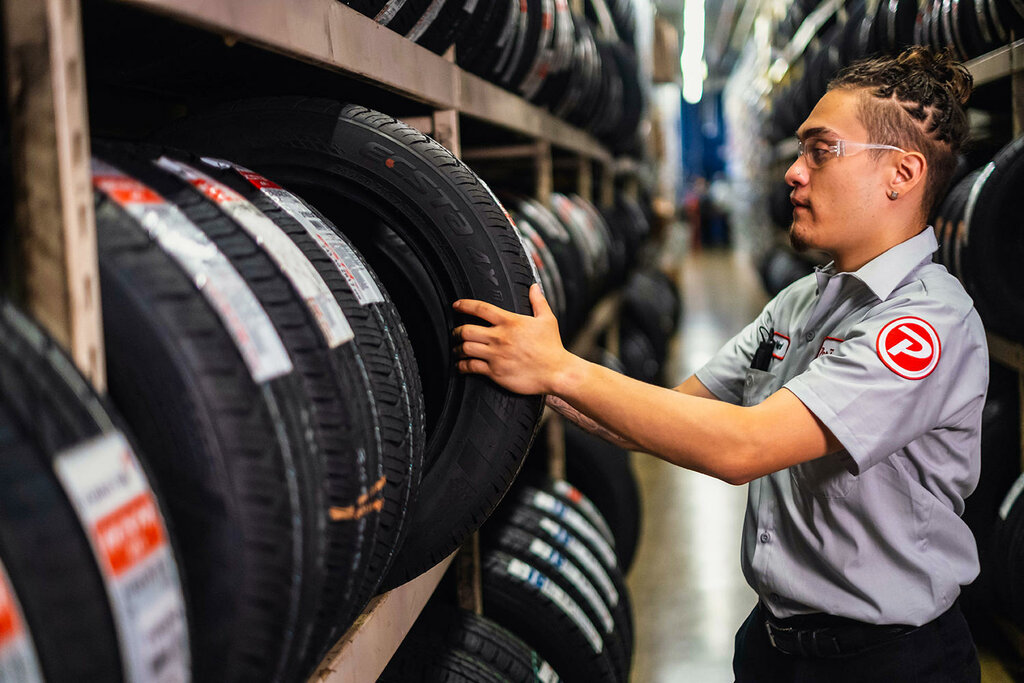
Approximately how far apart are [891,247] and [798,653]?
26.9 inches

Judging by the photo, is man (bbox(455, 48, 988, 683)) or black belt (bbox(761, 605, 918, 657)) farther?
black belt (bbox(761, 605, 918, 657))

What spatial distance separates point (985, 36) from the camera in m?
1.96

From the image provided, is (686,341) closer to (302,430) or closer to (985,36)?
(985,36)

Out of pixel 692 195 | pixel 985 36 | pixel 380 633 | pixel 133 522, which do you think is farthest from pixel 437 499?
pixel 692 195

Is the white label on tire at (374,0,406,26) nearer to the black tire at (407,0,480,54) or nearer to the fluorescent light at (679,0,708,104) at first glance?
the black tire at (407,0,480,54)

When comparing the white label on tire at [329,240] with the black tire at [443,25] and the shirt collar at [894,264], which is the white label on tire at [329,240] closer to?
the black tire at [443,25]

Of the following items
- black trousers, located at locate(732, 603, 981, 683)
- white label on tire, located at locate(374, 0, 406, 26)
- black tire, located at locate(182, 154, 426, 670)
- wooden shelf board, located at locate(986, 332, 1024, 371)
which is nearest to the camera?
black tire, located at locate(182, 154, 426, 670)

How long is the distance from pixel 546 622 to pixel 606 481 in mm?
1131

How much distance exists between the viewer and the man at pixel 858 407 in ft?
3.69

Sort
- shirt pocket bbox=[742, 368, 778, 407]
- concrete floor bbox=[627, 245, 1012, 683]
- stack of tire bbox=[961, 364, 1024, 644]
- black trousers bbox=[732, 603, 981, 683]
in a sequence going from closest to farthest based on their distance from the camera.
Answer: black trousers bbox=[732, 603, 981, 683], shirt pocket bbox=[742, 368, 778, 407], stack of tire bbox=[961, 364, 1024, 644], concrete floor bbox=[627, 245, 1012, 683]

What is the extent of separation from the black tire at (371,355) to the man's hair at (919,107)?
2.71 ft

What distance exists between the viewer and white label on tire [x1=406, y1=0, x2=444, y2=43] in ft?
4.22

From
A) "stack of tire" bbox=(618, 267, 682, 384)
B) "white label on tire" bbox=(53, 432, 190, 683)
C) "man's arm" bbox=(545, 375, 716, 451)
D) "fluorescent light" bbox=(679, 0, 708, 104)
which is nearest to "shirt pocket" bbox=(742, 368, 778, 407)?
"man's arm" bbox=(545, 375, 716, 451)

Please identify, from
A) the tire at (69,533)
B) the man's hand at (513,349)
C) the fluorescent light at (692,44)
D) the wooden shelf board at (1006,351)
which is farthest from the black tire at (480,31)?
the fluorescent light at (692,44)
